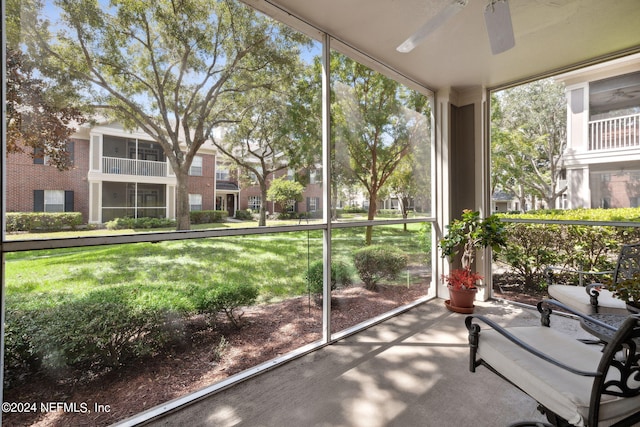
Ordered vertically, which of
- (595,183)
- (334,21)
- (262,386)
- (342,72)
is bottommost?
(262,386)

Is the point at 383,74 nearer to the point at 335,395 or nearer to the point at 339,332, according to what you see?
the point at 339,332

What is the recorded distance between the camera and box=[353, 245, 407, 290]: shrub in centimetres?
308

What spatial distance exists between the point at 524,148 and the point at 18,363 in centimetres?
484

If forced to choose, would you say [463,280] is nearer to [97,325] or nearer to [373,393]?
[373,393]

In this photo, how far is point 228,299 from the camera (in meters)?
2.24

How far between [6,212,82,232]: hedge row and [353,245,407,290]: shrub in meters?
2.25

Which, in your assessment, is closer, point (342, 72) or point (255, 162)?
point (255, 162)

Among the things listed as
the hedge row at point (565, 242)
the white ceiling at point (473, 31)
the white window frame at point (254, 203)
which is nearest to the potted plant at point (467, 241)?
the hedge row at point (565, 242)

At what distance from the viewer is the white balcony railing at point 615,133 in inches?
116

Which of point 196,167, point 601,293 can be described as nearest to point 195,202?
point 196,167

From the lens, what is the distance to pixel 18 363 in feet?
4.96

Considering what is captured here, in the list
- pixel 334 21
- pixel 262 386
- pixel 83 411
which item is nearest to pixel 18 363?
pixel 83 411

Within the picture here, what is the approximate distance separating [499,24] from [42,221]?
9.03 feet

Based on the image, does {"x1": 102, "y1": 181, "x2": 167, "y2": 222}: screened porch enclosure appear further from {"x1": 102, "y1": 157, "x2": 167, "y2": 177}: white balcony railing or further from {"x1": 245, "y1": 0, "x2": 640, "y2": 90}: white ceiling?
{"x1": 245, "y1": 0, "x2": 640, "y2": 90}: white ceiling
